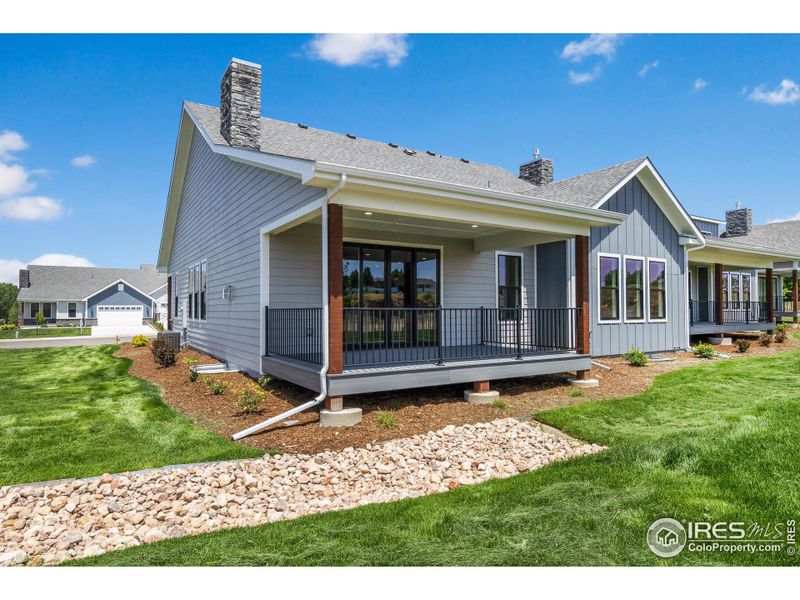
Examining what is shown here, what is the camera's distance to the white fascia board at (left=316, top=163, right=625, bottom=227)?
18.3 feet

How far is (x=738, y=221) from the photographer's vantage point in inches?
965

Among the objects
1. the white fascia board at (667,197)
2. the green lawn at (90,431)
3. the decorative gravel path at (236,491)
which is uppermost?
the white fascia board at (667,197)

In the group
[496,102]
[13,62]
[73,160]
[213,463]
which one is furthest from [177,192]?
[213,463]

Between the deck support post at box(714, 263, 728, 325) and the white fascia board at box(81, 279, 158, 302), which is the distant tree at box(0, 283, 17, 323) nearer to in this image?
the white fascia board at box(81, 279, 158, 302)

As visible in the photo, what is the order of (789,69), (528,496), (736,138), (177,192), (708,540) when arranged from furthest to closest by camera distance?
1. (177,192)
2. (736,138)
3. (789,69)
4. (528,496)
5. (708,540)

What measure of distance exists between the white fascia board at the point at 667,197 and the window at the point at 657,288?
4.02 ft

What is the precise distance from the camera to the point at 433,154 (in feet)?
44.0

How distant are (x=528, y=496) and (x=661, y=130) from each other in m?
12.6

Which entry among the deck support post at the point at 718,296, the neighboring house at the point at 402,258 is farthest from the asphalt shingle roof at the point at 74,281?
the deck support post at the point at 718,296

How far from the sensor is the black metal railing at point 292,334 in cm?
Result: 755

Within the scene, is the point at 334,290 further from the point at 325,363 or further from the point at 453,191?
the point at 453,191

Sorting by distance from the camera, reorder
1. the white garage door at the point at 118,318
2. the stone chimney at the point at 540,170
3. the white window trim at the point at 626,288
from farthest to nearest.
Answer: the white garage door at the point at 118,318, the stone chimney at the point at 540,170, the white window trim at the point at 626,288

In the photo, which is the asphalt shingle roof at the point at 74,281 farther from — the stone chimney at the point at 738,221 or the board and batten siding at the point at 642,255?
the stone chimney at the point at 738,221

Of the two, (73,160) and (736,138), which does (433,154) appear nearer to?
(736,138)
